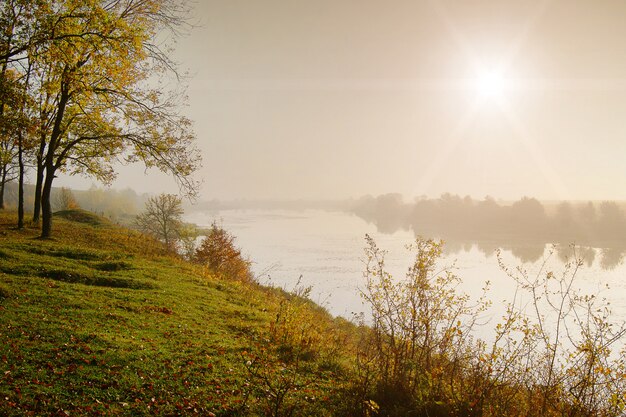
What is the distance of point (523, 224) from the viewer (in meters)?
94.8

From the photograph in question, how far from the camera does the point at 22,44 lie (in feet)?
38.7

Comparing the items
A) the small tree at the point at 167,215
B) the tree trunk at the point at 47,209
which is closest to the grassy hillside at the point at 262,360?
the tree trunk at the point at 47,209

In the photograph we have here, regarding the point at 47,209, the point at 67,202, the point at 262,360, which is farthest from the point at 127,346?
the point at 67,202

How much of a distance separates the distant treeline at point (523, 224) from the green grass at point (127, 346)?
5545 cm

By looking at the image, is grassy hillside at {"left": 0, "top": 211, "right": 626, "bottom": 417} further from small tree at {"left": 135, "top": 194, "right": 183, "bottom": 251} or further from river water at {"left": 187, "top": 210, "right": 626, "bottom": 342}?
small tree at {"left": 135, "top": 194, "right": 183, "bottom": 251}

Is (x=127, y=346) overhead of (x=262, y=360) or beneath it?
overhead

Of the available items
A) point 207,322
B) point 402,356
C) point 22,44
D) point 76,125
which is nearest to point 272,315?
point 207,322

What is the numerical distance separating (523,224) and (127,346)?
104287 millimetres

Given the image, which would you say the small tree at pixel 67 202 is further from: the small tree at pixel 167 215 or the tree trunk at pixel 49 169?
the tree trunk at pixel 49 169

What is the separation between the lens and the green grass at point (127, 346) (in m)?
6.08

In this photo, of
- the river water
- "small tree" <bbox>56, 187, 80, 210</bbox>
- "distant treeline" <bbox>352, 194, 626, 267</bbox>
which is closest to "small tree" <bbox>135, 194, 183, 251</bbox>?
the river water

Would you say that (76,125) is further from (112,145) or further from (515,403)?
(515,403)

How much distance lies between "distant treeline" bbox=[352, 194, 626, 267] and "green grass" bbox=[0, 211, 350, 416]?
55.5 metres

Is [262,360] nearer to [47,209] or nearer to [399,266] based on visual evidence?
[47,209]
